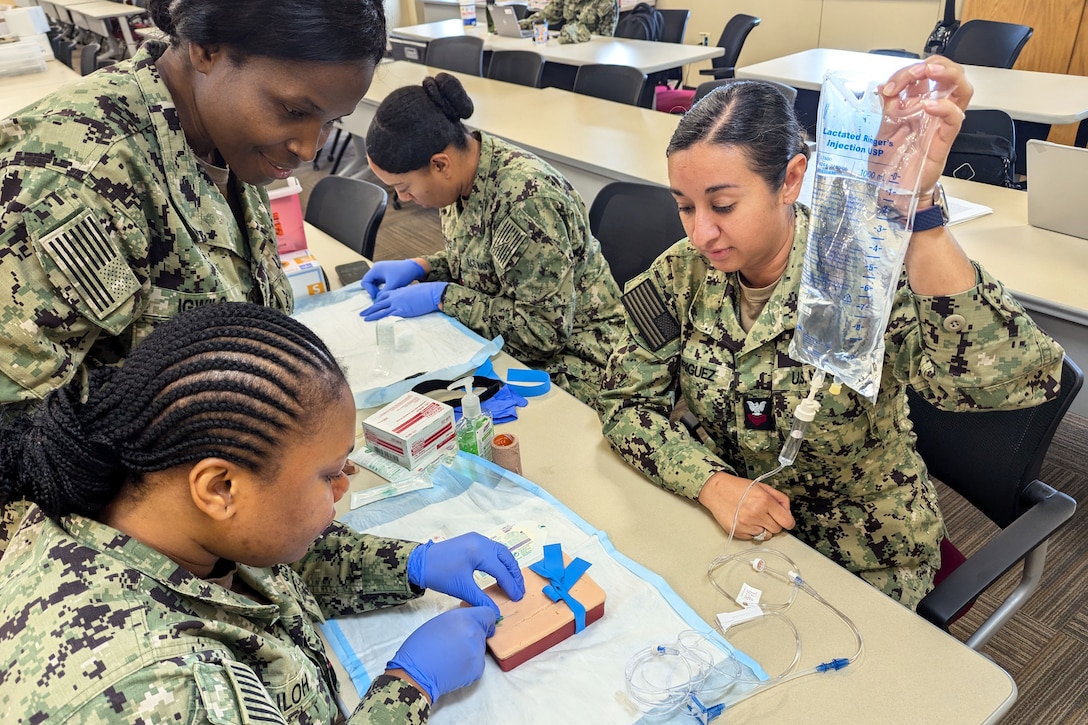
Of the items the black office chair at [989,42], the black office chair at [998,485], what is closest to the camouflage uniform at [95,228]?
the black office chair at [998,485]

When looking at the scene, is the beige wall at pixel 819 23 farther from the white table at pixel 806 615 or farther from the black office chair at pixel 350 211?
the white table at pixel 806 615

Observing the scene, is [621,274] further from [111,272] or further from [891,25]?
[891,25]

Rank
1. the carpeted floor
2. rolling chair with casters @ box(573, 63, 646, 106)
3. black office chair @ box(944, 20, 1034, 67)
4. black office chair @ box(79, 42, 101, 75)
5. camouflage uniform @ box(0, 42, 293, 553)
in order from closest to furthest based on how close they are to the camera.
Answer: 1. camouflage uniform @ box(0, 42, 293, 553)
2. the carpeted floor
3. rolling chair with casters @ box(573, 63, 646, 106)
4. black office chair @ box(944, 20, 1034, 67)
5. black office chair @ box(79, 42, 101, 75)

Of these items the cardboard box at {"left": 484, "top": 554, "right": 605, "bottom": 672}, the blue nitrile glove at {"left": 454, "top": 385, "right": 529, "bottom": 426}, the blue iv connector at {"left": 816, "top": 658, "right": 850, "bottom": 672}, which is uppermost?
the cardboard box at {"left": 484, "top": 554, "right": 605, "bottom": 672}

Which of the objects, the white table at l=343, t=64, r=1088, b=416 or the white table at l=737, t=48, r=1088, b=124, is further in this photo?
the white table at l=737, t=48, r=1088, b=124

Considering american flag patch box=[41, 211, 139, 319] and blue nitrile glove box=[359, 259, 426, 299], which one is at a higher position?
american flag patch box=[41, 211, 139, 319]

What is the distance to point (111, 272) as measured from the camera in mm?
904

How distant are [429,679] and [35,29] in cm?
664

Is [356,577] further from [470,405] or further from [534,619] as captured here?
[470,405]

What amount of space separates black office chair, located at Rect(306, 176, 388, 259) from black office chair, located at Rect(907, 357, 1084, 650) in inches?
72.6

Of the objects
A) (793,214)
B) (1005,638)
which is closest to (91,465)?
(793,214)

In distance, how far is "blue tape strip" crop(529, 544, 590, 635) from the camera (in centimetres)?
103

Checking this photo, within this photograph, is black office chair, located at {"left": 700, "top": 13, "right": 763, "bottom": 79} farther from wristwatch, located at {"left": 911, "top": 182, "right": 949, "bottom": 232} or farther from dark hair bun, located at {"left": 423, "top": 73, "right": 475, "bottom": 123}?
wristwatch, located at {"left": 911, "top": 182, "right": 949, "bottom": 232}

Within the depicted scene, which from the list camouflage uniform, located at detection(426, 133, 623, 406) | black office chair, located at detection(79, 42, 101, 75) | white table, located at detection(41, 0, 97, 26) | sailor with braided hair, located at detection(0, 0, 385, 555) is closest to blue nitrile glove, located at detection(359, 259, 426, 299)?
camouflage uniform, located at detection(426, 133, 623, 406)
